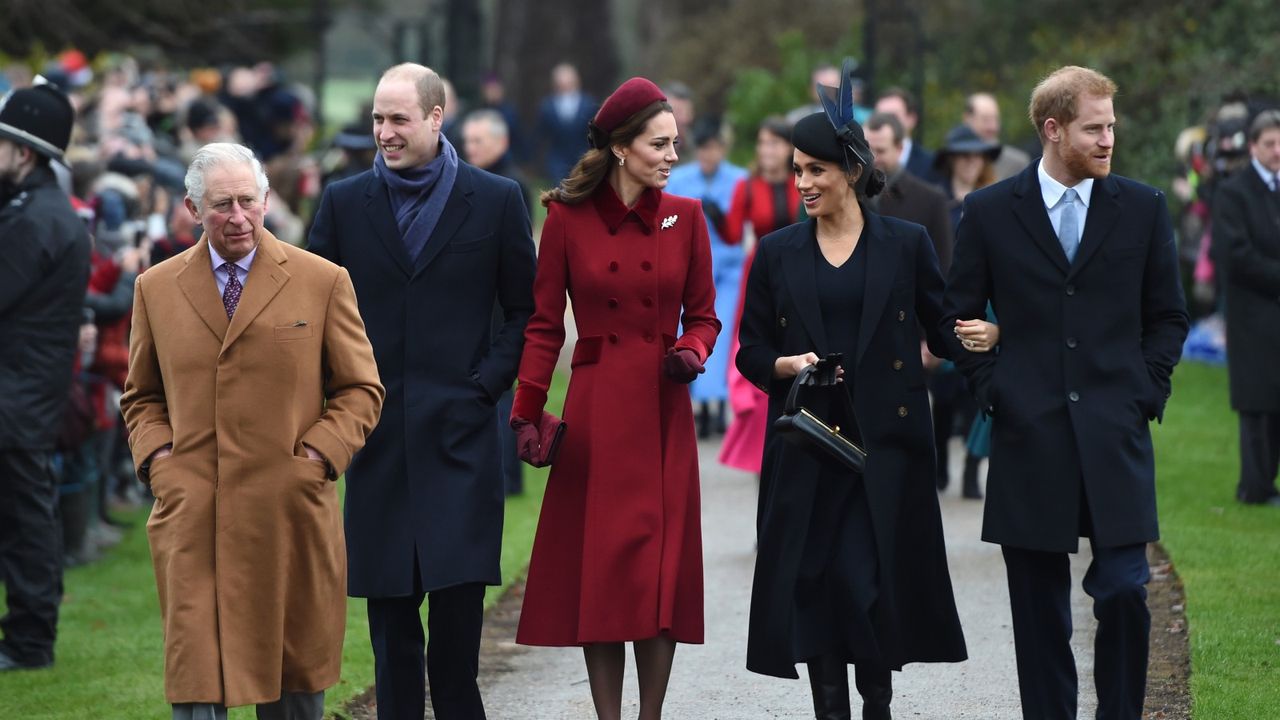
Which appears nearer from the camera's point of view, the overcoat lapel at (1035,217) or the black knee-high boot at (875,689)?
the overcoat lapel at (1035,217)

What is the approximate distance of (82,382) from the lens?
413 inches

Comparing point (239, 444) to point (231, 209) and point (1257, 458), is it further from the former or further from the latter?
point (1257, 458)

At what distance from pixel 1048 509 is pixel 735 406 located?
4847mm

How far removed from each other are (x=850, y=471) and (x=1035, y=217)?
3.27 feet

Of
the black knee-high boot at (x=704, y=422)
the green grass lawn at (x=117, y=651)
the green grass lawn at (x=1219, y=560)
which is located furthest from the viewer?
the black knee-high boot at (x=704, y=422)

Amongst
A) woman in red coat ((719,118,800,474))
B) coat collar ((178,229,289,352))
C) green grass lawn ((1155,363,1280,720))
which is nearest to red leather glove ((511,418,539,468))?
coat collar ((178,229,289,352))

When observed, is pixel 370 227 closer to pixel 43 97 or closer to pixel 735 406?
pixel 43 97

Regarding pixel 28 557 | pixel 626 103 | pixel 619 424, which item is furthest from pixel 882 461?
pixel 28 557

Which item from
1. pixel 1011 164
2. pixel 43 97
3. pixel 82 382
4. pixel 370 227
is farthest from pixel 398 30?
pixel 370 227

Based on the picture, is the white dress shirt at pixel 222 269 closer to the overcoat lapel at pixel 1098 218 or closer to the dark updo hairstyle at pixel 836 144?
the dark updo hairstyle at pixel 836 144

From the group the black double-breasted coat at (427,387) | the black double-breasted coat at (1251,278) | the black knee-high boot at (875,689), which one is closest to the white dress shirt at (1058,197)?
the black knee-high boot at (875,689)

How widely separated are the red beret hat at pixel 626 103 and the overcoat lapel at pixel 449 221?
493mm

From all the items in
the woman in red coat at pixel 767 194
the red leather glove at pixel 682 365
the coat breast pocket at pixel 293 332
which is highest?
the woman in red coat at pixel 767 194

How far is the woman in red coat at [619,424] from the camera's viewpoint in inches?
249
